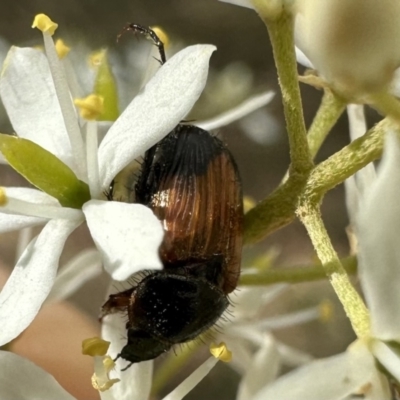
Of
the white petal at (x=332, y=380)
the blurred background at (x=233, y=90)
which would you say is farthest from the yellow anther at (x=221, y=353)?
the blurred background at (x=233, y=90)

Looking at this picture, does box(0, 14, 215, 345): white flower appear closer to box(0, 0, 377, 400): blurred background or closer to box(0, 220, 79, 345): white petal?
box(0, 220, 79, 345): white petal

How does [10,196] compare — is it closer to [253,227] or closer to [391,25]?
[253,227]

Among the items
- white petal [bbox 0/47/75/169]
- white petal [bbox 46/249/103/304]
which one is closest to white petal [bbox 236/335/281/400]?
white petal [bbox 46/249/103/304]

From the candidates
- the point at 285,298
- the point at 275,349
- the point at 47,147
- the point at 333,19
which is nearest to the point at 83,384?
the point at 285,298

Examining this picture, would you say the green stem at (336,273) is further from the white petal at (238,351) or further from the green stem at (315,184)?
the white petal at (238,351)

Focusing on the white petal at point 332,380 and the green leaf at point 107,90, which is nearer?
the white petal at point 332,380

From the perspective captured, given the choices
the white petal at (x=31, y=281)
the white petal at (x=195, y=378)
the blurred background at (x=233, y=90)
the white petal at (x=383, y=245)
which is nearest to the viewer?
the white petal at (x=383, y=245)

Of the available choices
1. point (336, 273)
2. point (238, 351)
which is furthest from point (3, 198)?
point (238, 351)
